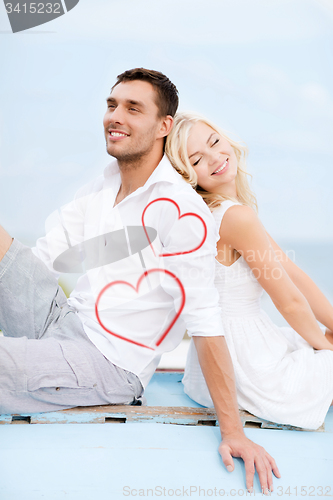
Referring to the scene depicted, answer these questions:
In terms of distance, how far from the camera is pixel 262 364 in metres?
1.39

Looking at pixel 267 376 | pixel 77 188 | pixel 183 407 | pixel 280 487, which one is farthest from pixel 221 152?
pixel 280 487

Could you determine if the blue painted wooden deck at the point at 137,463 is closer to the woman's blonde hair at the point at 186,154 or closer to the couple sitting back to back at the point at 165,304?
the couple sitting back to back at the point at 165,304

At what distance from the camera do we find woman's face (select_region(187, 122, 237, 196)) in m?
1.48

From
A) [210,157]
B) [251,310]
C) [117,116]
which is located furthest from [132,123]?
[251,310]

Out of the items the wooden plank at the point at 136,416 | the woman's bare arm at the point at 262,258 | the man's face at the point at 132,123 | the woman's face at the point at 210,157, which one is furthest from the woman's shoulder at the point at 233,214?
the wooden plank at the point at 136,416

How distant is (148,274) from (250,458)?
2.03ft

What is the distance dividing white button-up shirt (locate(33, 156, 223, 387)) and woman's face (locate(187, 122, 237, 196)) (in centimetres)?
11

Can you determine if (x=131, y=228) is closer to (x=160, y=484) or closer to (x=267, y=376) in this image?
(x=267, y=376)

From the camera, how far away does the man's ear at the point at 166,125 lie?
61.7 inches

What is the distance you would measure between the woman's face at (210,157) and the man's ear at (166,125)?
0.11 metres

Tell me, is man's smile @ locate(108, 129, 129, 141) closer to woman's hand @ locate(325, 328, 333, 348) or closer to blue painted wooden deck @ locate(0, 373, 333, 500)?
blue painted wooden deck @ locate(0, 373, 333, 500)

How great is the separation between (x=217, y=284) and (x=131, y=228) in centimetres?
36

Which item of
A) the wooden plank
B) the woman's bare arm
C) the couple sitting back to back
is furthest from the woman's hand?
the wooden plank

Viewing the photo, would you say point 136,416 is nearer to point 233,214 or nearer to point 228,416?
point 228,416
